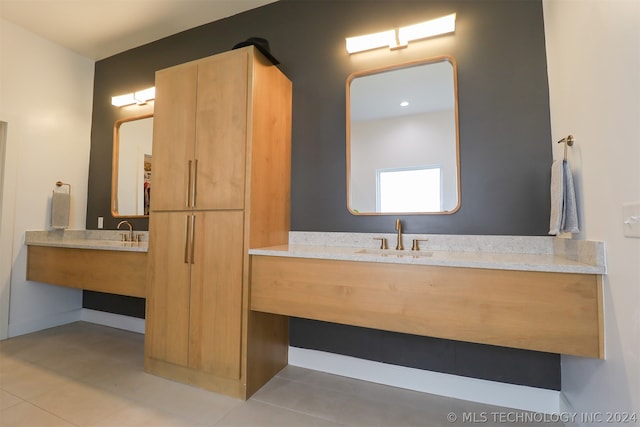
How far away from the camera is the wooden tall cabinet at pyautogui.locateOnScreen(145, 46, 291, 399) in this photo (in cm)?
178

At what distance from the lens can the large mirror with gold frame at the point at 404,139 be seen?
1.89m

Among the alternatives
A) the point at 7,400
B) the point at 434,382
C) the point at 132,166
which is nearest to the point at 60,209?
the point at 132,166

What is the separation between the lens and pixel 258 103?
6.18ft

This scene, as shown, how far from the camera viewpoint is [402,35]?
6.45ft

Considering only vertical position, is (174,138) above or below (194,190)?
above

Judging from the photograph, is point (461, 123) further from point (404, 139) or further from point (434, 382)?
point (434, 382)

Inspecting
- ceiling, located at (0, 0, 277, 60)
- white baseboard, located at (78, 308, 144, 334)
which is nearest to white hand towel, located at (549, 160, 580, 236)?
ceiling, located at (0, 0, 277, 60)

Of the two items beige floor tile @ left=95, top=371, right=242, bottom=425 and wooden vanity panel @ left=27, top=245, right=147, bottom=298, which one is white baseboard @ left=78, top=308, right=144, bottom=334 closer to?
wooden vanity panel @ left=27, top=245, right=147, bottom=298

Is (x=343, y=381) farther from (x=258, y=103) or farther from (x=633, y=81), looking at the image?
(x=633, y=81)

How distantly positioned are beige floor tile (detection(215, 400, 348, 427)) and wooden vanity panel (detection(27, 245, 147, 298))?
1.11m

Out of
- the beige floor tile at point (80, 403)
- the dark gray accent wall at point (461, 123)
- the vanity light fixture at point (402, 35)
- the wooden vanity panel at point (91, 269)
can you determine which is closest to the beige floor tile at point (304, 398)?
the dark gray accent wall at point (461, 123)

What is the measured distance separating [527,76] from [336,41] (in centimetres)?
128

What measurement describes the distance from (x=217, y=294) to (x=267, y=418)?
0.73 m

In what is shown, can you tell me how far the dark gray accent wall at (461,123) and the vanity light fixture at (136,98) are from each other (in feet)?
2.95
